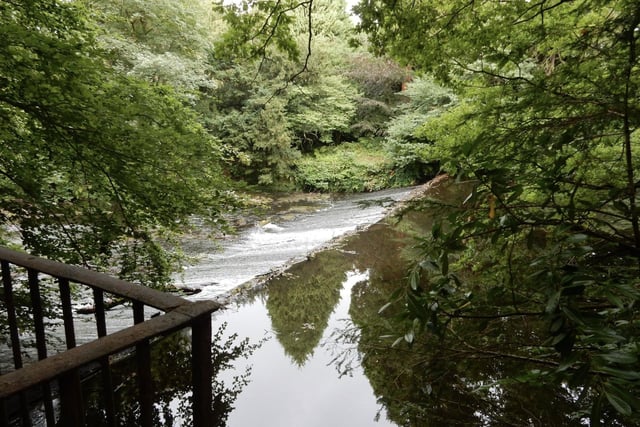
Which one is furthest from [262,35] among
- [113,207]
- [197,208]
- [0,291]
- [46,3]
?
[0,291]

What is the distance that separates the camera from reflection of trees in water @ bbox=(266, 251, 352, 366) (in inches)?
A: 199

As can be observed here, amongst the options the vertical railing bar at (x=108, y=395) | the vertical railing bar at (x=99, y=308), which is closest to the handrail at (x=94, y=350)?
the vertical railing bar at (x=108, y=395)

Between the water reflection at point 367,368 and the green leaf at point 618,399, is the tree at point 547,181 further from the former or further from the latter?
the water reflection at point 367,368

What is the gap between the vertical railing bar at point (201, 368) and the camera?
129 centimetres

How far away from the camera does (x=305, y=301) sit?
620cm

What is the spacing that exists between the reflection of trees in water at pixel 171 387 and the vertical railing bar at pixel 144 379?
93.4 inches

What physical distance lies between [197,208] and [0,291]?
84.3 inches

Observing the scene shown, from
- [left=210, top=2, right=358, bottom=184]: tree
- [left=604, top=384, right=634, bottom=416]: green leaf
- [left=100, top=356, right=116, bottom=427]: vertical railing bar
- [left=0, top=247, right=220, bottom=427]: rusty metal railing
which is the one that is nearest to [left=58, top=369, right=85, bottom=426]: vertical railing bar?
[left=0, top=247, right=220, bottom=427]: rusty metal railing

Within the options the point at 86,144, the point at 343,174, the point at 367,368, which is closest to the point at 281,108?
the point at 343,174

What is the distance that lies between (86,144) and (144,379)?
6.08 feet

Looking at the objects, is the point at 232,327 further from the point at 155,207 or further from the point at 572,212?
the point at 572,212

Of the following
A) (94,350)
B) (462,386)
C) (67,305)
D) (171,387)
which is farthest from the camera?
(171,387)

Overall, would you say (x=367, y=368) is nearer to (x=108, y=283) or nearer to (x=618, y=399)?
(x=108, y=283)

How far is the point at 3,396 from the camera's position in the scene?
0.88m
